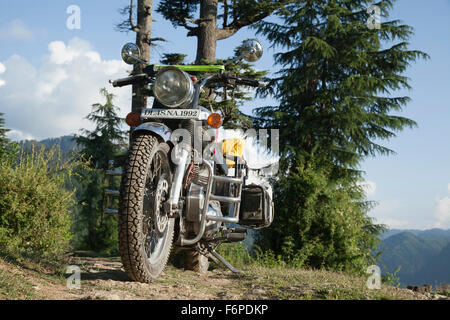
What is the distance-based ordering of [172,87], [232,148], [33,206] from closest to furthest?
[172,87] → [232,148] → [33,206]

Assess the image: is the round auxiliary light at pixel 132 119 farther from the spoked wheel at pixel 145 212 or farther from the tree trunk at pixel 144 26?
the tree trunk at pixel 144 26

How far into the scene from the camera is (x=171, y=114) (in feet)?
12.1

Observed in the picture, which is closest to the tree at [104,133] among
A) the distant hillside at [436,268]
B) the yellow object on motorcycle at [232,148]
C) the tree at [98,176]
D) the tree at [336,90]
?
the tree at [98,176]

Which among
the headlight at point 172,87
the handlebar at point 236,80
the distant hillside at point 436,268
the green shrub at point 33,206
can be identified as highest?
the handlebar at point 236,80

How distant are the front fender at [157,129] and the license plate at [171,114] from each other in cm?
12

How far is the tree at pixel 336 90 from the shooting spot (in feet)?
38.4

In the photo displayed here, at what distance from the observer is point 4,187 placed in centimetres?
526

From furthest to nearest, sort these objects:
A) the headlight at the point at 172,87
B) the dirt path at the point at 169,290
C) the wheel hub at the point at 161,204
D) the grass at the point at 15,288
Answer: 1. the headlight at the point at 172,87
2. the wheel hub at the point at 161,204
3. the dirt path at the point at 169,290
4. the grass at the point at 15,288

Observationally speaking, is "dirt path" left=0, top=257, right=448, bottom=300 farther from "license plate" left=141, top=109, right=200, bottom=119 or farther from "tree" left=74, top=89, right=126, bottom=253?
"tree" left=74, top=89, right=126, bottom=253

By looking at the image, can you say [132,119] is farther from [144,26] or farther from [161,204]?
[144,26]

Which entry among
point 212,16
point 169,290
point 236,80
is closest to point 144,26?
point 212,16

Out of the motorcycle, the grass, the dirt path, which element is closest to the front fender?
the motorcycle

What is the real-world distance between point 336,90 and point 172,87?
9.47 meters
